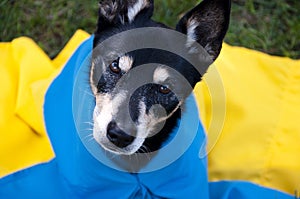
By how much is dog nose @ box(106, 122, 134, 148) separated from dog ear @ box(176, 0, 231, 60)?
0.45 metres

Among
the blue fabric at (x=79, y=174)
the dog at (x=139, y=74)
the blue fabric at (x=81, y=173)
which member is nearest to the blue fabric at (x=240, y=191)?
the blue fabric at (x=81, y=173)

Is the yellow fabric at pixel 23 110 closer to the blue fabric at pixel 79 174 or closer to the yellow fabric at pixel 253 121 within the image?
the blue fabric at pixel 79 174

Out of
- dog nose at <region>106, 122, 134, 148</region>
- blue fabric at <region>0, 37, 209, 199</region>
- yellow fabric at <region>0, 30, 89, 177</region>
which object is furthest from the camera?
yellow fabric at <region>0, 30, 89, 177</region>

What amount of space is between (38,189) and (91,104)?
23.9 inches

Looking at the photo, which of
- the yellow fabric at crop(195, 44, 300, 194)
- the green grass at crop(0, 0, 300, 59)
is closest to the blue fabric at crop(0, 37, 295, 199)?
the yellow fabric at crop(195, 44, 300, 194)

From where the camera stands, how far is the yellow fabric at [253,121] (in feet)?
8.48

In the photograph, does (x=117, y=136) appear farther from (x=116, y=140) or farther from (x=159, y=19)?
(x=159, y=19)

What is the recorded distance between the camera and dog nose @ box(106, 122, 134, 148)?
177 cm

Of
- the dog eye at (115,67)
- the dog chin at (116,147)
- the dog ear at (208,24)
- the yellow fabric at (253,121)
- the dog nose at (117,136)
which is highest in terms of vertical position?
the dog ear at (208,24)

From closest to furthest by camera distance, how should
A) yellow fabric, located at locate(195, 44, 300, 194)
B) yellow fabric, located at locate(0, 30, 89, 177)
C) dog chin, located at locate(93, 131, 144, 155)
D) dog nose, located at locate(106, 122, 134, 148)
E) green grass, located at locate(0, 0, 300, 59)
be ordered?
dog nose, located at locate(106, 122, 134, 148)
dog chin, located at locate(93, 131, 144, 155)
yellow fabric, located at locate(0, 30, 89, 177)
yellow fabric, located at locate(195, 44, 300, 194)
green grass, located at locate(0, 0, 300, 59)

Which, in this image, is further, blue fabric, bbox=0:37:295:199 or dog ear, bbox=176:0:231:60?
blue fabric, bbox=0:37:295:199

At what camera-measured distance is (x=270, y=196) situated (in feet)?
8.37

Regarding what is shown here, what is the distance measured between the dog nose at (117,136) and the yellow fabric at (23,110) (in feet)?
2.45

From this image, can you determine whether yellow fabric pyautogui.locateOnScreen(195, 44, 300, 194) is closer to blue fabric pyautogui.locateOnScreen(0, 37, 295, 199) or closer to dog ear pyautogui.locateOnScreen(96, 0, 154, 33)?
blue fabric pyautogui.locateOnScreen(0, 37, 295, 199)
